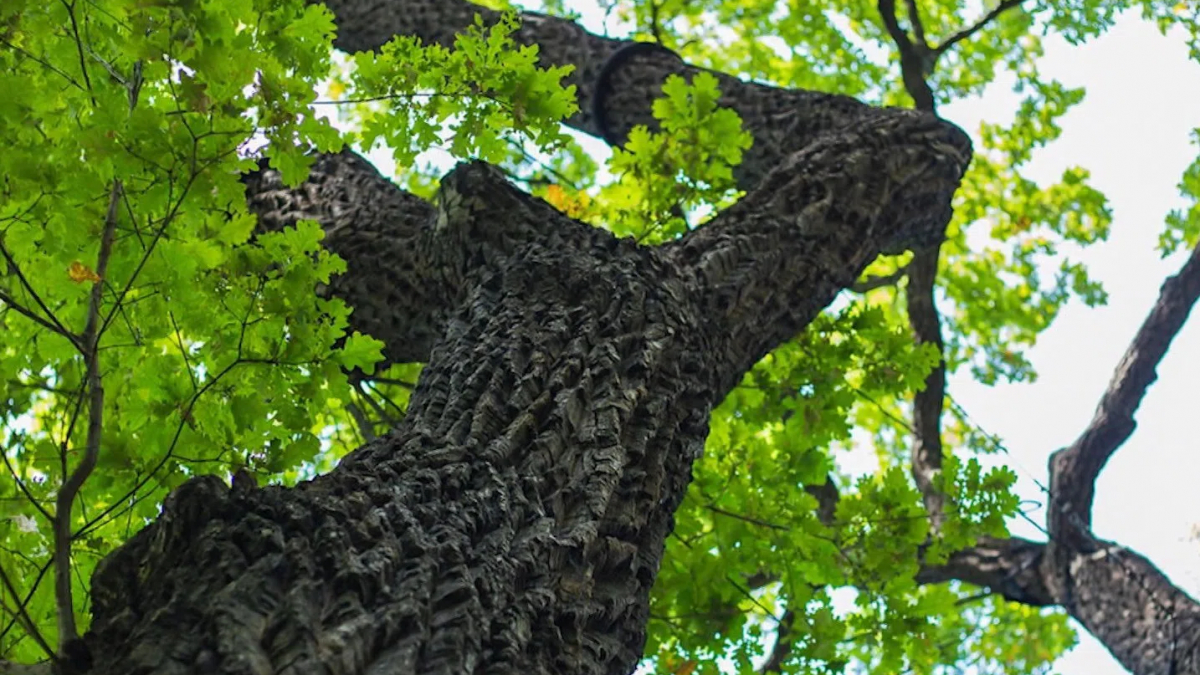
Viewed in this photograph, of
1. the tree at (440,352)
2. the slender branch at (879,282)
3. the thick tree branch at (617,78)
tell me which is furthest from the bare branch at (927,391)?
the thick tree branch at (617,78)

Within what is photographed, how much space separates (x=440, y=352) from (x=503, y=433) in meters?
0.55

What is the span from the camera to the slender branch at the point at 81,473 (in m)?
1.71

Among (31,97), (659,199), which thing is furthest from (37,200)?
(659,199)

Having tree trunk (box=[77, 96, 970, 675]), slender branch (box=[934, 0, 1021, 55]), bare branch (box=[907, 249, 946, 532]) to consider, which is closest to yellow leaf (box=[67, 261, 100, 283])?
tree trunk (box=[77, 96, 970, 675])

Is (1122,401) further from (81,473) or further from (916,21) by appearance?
(81,473)

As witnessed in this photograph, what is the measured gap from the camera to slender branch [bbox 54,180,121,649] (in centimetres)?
171

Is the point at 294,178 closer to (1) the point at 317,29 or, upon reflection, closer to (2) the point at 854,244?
(1) the point at 317,29

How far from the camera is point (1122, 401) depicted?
6.73 meters

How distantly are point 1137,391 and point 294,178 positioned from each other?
572 cm

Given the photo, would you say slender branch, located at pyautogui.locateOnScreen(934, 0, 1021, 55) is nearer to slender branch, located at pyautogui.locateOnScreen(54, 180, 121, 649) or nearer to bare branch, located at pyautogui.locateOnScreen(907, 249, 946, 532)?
bare branch, located at pyautogui.locateOnScreen(907, 249, 946, 532)

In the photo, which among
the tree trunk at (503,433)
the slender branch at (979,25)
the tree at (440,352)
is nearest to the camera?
the tree trunk at (503,433)

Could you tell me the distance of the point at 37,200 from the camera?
2.70 m

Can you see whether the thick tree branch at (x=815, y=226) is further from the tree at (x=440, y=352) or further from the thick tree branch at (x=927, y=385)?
the thick tree branch at (x=927, y=385)

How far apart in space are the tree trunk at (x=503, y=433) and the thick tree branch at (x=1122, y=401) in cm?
295
